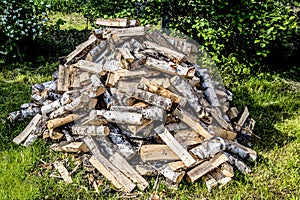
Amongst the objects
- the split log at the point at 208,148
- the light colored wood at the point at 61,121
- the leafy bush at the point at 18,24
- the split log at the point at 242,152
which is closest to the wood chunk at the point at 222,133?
the split log at the point at 242,152

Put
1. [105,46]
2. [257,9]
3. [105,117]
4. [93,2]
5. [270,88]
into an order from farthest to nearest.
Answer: [93,2] < [270,88] < [257,9] < [105,46] < [105,117]

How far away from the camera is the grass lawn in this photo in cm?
341

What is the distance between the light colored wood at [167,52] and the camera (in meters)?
4.18

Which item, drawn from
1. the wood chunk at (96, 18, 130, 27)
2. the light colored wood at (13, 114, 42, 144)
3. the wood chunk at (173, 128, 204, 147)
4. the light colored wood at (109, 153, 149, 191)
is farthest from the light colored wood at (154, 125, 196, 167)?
the wood chunk at (96, 18, 130, 27)

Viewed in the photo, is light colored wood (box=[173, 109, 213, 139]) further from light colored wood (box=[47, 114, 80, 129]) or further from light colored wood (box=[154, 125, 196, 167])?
light colored wood (box=[47, 114, 80, 129])

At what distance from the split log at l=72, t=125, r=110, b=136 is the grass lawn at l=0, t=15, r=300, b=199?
306mm

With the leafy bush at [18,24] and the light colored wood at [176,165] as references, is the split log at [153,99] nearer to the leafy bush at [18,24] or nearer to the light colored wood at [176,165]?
the light colored wood at [176,165]

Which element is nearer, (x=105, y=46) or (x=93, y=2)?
(x=105, y=46)

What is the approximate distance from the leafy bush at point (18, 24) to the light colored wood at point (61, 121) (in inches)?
92.6

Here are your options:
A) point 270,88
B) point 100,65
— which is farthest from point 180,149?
point 270,88

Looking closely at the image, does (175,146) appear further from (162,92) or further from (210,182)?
(162,92)

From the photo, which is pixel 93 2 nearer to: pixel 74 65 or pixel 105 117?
pixel 74 65

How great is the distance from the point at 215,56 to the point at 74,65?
197 centimetres

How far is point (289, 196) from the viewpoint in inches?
138
